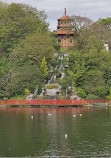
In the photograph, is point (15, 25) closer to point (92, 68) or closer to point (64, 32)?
point (64, 32)

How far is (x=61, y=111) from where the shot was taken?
73000 millimetres

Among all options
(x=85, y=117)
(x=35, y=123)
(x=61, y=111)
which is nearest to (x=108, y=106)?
(x=61, y=111)

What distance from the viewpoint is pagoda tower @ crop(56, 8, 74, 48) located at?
103 metres

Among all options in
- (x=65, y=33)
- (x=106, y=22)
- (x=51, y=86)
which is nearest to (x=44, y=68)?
(x=51, y=86)

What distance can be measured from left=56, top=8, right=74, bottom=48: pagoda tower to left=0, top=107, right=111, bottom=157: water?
31.6 m

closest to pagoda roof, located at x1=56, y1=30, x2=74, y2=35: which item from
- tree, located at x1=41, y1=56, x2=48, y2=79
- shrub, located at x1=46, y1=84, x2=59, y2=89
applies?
tree, located at x1=41, y1=56, x2=48, y2=79

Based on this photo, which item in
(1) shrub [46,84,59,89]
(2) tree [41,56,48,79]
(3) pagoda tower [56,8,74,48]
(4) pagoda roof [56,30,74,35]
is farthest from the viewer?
(3) pagoda tower [56,8,74,48]

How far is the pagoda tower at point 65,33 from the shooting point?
339ft

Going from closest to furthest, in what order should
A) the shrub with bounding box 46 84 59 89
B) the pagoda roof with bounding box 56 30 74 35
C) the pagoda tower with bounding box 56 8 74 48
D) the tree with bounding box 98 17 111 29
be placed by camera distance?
the shrub with bounding box 46 84 59 89
the pagoda roof with bounding box 56 30 74 35
the pagoda tower with bounding box 56 8 74 48
the tree with bounding box 98 17 111 29

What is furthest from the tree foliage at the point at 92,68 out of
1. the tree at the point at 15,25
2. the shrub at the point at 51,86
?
the tree at the point at 15,25

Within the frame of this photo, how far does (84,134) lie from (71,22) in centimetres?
5785

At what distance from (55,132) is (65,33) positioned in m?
54.1

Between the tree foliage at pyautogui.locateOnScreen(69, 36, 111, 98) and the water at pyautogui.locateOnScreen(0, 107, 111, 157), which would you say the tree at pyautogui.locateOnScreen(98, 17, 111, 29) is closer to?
the tree foliage at pyautogui.locateOnScreen(69, 36, 111, 98)

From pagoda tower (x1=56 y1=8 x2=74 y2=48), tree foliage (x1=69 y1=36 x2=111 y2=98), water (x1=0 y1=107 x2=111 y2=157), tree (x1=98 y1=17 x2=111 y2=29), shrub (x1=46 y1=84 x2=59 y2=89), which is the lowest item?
water (x1=0 y1=107 x2=111 y2=157)
